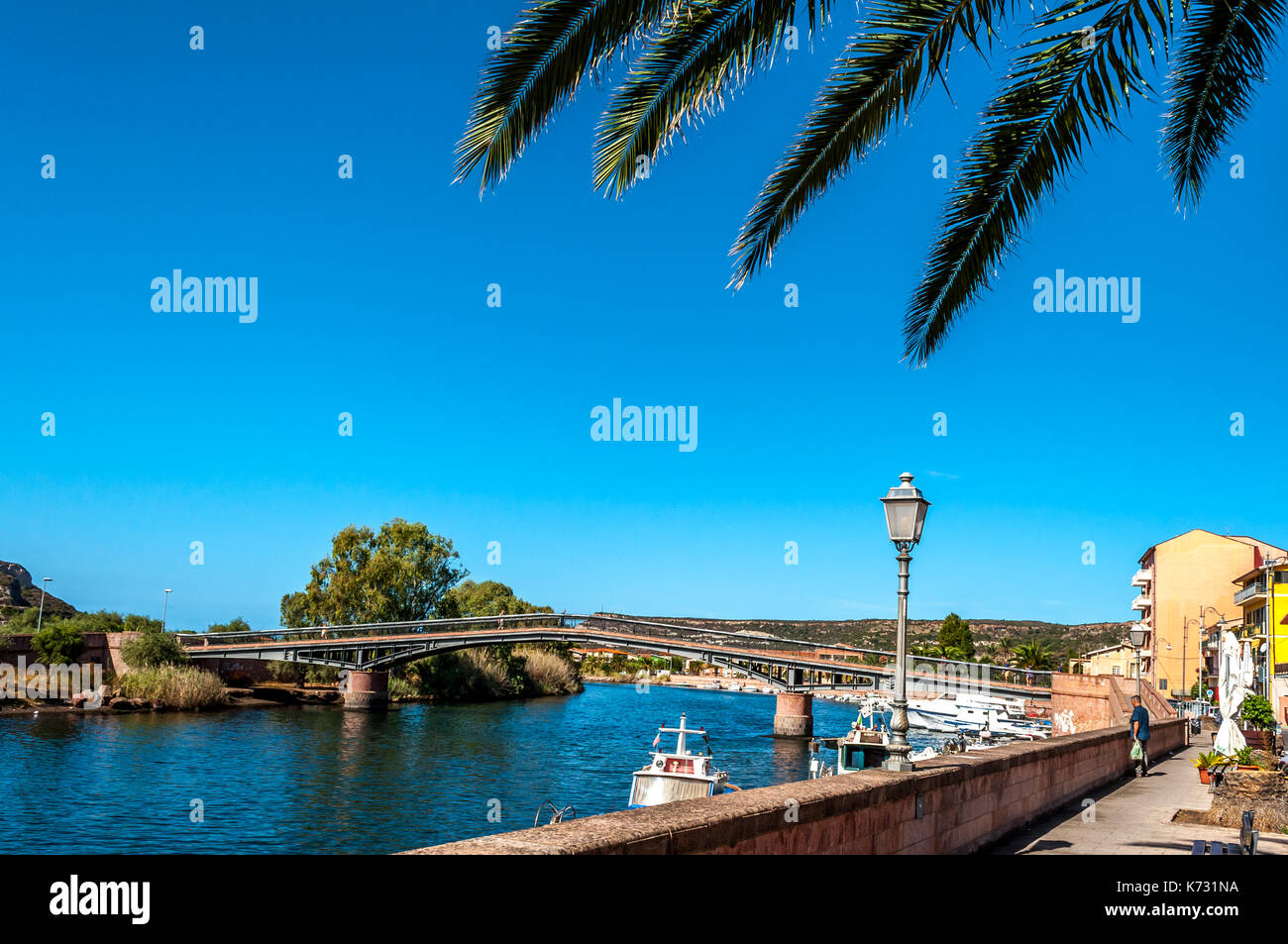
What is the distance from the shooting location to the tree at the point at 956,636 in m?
98.8

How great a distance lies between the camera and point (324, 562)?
7625 cm

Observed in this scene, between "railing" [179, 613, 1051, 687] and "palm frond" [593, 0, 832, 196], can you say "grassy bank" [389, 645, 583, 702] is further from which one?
"palm frond" [593, 0, 832, 196]

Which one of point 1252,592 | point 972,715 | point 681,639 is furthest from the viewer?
point 681,639

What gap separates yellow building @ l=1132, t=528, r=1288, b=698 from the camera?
7356cm

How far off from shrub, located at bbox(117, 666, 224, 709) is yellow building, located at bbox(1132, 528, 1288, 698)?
6194 centimetres

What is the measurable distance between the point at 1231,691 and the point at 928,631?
135 meters

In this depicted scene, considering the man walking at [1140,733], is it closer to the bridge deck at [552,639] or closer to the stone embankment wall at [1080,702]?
the stone embankment wall at [1080,702]

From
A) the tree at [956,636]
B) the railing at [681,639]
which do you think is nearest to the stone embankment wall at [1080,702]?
the railing at [681,639]

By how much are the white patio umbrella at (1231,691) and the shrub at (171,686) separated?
45814mm

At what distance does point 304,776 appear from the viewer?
3216 centimetres

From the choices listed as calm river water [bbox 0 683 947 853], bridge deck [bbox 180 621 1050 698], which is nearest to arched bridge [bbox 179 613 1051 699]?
bridge deck [bbox 180 621 1050 698]

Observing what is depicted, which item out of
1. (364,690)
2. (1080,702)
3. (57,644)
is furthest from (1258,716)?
(57,644)

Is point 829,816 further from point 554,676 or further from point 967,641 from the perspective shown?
point 967,641

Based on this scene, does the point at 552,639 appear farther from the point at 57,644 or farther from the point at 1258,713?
the point at 1258,713
